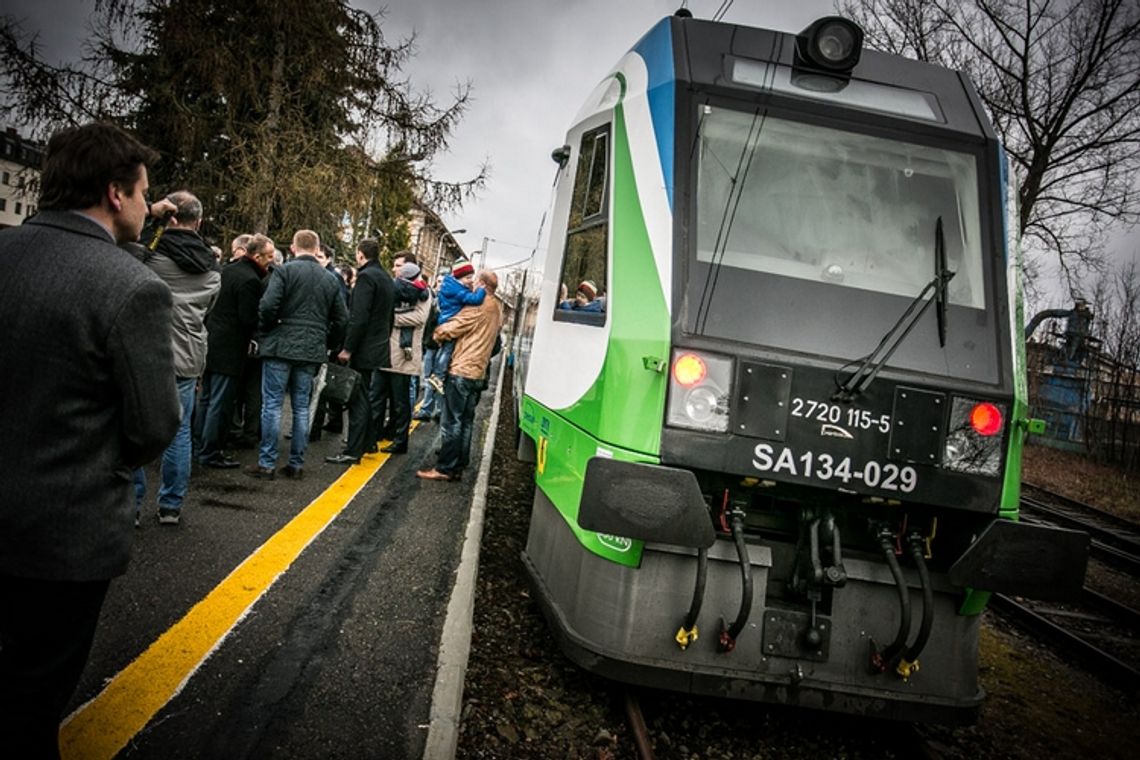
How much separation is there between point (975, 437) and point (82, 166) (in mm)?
3267

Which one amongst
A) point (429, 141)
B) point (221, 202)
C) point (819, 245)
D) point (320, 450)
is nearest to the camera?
point (819, 245)

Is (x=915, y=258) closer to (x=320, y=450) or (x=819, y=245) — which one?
(x=819, y=245)

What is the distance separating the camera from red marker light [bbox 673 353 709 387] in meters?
2.90

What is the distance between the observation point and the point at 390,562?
4.60m

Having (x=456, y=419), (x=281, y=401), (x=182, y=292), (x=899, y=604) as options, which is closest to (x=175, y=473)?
(x=182, y=292)

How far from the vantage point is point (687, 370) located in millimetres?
2900

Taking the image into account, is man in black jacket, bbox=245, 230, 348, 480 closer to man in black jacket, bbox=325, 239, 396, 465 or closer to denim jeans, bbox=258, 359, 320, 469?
denim jeans, bbox=258, 359, 320, 469

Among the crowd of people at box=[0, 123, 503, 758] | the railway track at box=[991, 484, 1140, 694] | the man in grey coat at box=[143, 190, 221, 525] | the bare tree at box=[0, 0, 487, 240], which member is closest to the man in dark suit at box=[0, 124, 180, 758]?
the crowd of people at box=[0, 123, 503, 758]

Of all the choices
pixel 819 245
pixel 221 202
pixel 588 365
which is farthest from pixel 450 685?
pixel 221 202

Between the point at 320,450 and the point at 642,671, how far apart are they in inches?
215

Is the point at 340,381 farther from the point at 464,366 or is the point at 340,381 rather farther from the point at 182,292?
the point at 182,292

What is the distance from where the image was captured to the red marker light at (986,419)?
3.02m

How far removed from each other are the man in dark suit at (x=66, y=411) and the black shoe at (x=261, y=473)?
4.38 metres

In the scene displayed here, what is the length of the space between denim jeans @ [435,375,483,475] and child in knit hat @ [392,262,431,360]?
885 mm
